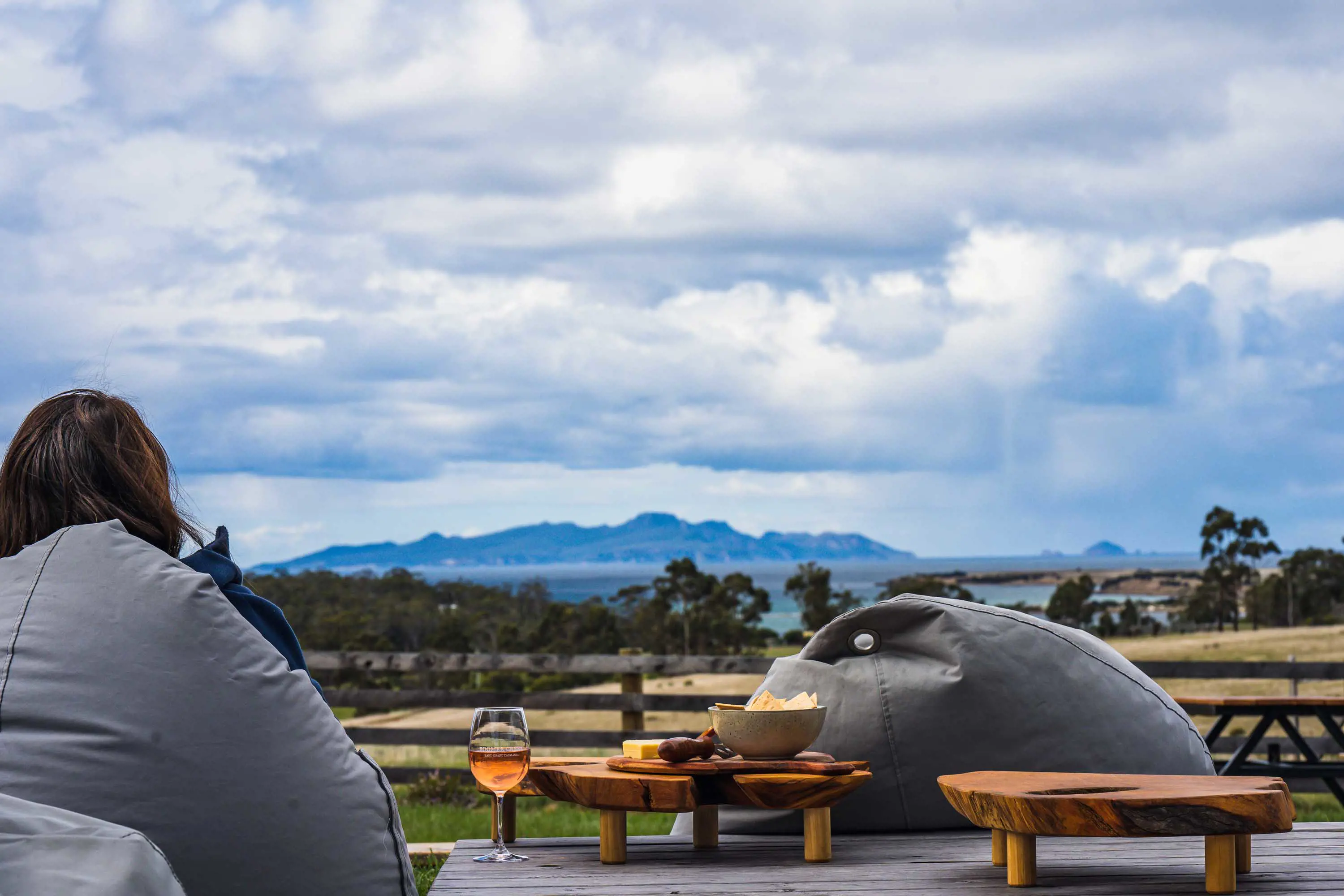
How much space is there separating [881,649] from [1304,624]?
2115 centimetres

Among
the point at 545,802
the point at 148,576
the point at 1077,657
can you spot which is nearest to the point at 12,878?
the point at 148,576

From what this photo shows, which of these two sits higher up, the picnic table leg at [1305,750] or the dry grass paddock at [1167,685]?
the picnic table leg at [1305,750]

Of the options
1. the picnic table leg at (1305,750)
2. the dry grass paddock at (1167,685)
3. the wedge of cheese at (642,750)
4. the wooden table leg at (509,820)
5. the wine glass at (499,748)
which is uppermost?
the wine glass at (499,748)

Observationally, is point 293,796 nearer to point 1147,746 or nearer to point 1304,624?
point 1147,746

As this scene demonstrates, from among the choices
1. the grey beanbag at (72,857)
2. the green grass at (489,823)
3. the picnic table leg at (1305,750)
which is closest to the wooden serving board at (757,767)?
the grey beanbag at (72,857)

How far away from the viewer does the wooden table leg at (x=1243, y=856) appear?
7.46 ft

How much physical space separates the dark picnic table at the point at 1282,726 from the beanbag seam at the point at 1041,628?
2.94 meters

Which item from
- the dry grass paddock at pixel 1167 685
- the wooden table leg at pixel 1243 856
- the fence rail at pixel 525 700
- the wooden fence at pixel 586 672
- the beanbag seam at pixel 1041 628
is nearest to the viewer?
the wooden table leg at pixel 1243 856

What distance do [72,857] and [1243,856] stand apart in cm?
197

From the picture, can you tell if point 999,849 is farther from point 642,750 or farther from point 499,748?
point 499,748

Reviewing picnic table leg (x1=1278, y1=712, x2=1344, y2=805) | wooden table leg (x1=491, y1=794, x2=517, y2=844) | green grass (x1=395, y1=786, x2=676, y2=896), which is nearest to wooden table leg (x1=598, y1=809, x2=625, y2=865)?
wooden table leg (x1=491, y1=794, x2=517, y2=844)

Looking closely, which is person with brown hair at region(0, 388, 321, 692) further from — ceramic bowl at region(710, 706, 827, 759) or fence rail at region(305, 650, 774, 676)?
fence rail at region(305, 650, 774, 676)

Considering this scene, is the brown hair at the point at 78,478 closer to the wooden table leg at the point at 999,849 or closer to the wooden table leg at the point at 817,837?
the wooden table leg at the point at 817,837

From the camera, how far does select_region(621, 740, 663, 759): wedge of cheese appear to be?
261 cm
